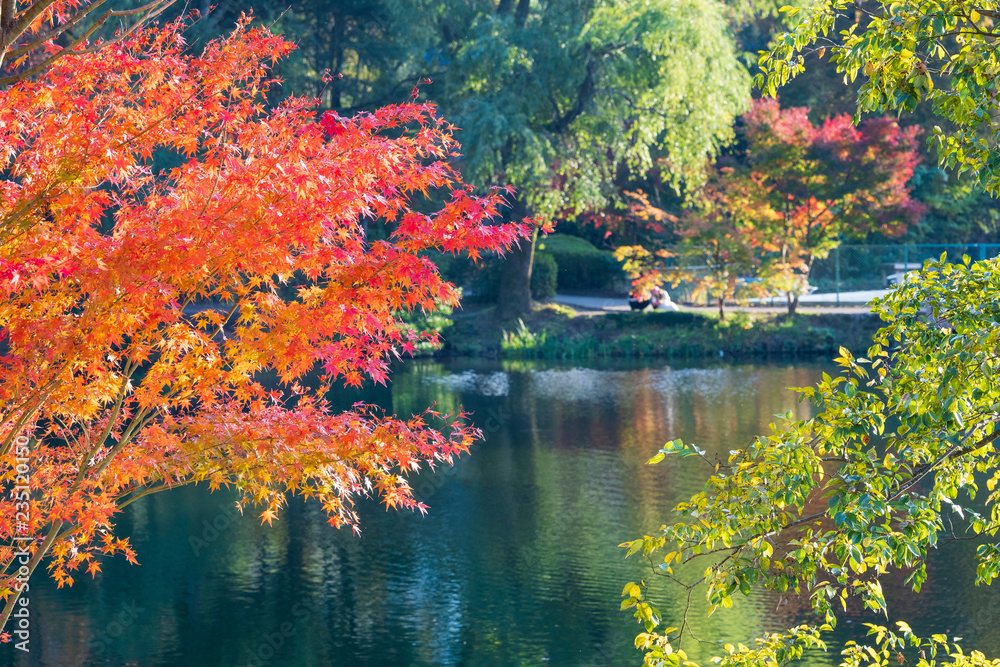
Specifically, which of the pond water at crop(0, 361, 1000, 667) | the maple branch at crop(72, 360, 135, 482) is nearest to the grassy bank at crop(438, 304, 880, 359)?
the pond water at crop(0, 361, 1000, 667)

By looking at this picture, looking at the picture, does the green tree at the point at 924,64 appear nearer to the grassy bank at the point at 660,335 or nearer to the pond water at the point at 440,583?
the pond water at the point at 440,583

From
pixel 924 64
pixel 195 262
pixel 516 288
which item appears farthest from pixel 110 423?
pixel 516 288

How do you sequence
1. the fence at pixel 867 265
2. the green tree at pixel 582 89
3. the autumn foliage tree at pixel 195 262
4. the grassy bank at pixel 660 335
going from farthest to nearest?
the fence at pixel 867 265, the grassy bank at pixel 660 335, the green tree at pixel 582 89, the autumn foliage tree at pixel 195 262

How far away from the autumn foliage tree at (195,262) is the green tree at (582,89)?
639 inches

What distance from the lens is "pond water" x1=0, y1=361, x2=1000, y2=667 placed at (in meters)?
8.18

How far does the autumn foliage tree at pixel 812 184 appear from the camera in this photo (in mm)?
24047

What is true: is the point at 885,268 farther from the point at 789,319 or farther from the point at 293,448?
the point at 293,448

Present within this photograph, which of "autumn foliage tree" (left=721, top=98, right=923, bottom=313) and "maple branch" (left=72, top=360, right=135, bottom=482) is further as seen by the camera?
"autumn foliage tree" (left=721, top=98, right=923, bottom=313)

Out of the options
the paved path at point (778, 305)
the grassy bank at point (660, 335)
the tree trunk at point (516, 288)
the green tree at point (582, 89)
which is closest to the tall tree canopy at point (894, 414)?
the green tree at point (582, 89)

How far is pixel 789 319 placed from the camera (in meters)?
25.0

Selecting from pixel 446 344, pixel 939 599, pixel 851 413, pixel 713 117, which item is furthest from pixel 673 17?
pixel 851 413

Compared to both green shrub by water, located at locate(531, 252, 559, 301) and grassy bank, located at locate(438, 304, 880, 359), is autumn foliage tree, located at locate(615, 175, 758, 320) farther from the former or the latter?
green shrub by water, located at locate(531, 252, 559, 301)

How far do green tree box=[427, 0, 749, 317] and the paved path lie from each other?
4406mm

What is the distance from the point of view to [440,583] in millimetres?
9703
